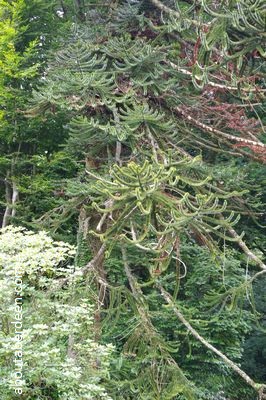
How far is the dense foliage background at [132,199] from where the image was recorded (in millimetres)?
→ 5254

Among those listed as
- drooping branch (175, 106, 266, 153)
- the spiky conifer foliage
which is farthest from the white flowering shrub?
drooping branch (175, 106, 266, 153)

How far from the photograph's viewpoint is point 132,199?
5.34m

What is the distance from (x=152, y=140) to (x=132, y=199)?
89.5 inches

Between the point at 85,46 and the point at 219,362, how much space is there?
4.96 metres

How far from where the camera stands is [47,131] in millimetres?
→ 10680

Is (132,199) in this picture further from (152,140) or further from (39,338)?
(152,140)

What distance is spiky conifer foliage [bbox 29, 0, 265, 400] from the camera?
19.9ft

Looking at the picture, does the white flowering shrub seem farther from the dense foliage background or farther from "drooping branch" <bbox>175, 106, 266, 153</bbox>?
"drooping branch" <bbox>175, 106, 266, 153</bbox>

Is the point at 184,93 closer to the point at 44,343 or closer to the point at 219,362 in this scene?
the point at 219,362

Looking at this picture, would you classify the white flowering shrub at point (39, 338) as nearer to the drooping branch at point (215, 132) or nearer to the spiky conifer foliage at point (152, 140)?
the spiky conifer foliage at point (152, 140)

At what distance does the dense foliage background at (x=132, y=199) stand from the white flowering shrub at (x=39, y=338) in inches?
0.8

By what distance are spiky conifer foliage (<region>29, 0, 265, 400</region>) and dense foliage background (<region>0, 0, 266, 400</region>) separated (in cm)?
3

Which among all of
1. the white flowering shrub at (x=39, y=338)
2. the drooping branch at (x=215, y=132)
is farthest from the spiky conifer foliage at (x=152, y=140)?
the white flowering shrub at (x=39, y=338)

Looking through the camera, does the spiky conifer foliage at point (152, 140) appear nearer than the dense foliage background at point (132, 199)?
No
